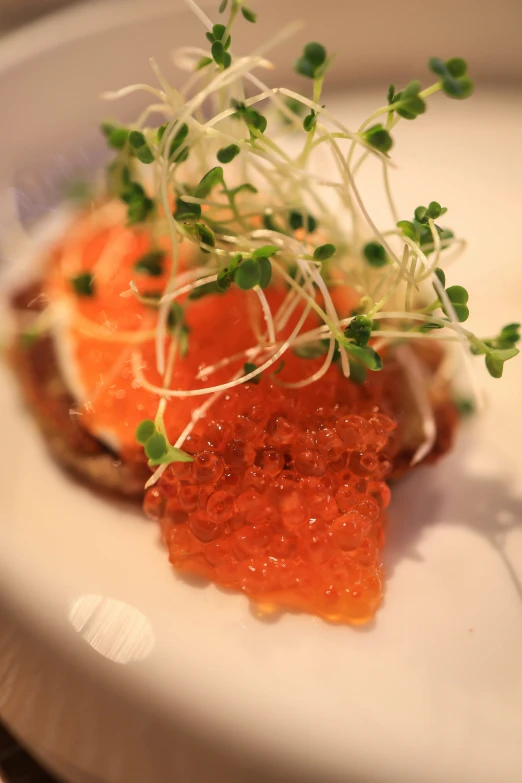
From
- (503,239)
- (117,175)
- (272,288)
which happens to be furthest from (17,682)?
(503,239)

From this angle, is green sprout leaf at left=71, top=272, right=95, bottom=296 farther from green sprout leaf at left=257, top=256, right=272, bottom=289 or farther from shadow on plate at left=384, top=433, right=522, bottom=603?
shadow on plate at left=384, top=433, right=522, bottom=603

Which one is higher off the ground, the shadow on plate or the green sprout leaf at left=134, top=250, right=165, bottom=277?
the green sprout leaf at left=134, top=250, right=165, bottom=277

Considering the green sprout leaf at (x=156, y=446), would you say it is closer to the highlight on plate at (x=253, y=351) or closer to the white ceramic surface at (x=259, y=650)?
the highlight on plate at (x=253, y=351)

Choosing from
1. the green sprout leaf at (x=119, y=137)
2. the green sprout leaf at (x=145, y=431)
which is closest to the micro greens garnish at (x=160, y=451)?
the green sprout leaf at (x=145, y=431)

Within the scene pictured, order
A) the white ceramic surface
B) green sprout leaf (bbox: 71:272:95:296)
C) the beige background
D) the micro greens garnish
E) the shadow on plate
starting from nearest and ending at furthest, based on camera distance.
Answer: the white ceramic surface → the micro greens garnish → the shadow on plate → green sprout leaf (bbox: 71:272:95:296) → the beige background

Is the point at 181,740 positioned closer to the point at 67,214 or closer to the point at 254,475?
the point at 254,475

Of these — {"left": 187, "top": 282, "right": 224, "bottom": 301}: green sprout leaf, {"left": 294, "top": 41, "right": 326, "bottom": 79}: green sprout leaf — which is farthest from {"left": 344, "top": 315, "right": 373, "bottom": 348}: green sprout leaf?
{"left": 294, "top": 41, "right": 326, "bottom": 79}: green sprout leaf
